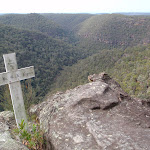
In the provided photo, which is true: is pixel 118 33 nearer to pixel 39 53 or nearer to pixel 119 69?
pixel 39 53

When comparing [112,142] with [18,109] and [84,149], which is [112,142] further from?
[18,109]

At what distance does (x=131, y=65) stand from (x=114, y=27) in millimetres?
60507

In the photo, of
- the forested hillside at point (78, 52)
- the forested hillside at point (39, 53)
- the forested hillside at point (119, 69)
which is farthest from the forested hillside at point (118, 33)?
the forested hillside at point (119, 69)

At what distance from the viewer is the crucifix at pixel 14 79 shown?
3.91m

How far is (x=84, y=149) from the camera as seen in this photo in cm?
266

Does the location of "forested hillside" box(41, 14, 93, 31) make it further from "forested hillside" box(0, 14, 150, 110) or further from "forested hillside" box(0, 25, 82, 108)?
"forested hillside" box(0, 25, 82, 108)

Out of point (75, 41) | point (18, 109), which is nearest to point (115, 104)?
point (18, 109)

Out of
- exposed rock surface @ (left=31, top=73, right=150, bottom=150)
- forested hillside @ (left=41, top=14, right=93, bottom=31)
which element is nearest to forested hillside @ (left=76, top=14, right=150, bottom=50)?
forested hillside @ (left=41, top=14, right=93, bottom=31)

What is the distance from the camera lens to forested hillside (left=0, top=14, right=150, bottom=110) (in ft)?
93.6

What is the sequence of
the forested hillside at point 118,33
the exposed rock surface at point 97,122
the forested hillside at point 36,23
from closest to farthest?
1. the exposed rock surface at point 97,122
2. the forested hillside at point 118,33
3. the forested hillside at point 36,23

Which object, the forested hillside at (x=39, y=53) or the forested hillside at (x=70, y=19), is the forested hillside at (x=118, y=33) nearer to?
the forested hillside at (x=39, y=53)

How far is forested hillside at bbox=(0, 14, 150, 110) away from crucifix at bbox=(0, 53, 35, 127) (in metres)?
1.45

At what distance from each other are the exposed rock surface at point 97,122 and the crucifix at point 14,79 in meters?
0.67

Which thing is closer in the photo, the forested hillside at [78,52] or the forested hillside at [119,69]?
the forested hillside at [119,69]
